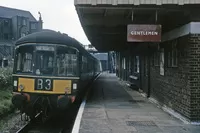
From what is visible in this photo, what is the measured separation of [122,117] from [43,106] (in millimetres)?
2601

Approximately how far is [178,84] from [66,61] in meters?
3.86

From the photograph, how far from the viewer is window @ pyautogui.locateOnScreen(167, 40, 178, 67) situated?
36.9 ft

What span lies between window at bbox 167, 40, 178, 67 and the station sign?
123cm

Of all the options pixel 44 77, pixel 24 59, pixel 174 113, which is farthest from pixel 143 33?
pixel 24 59

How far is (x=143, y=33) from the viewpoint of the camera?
33.4ft

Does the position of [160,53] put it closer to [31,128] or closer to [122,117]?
[122,117]

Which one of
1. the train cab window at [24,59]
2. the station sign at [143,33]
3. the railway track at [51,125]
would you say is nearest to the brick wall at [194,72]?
the station sign at [143,33]

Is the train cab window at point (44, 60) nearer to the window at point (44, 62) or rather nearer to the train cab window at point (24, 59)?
the window at point (44, 62)

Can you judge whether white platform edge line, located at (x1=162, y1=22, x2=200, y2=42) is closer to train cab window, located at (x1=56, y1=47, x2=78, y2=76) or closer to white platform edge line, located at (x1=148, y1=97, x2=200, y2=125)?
white platform edge line, located at (x1=148, y1=97, x2=200, y2=125)

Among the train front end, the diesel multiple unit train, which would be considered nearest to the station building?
the diesel multiple unit train

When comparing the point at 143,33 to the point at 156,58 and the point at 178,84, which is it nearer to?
the point at 178,84

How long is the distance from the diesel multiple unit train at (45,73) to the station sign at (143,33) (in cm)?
295

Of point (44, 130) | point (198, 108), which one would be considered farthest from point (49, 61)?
point (198, 108)

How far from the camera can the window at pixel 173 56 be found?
11.3 meters
